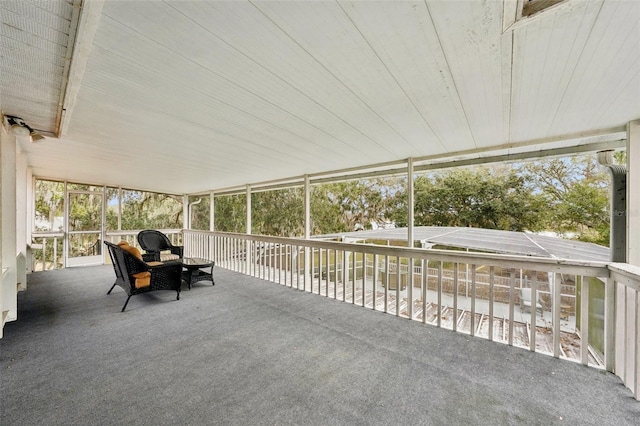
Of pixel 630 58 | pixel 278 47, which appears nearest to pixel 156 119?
pixel 278 47

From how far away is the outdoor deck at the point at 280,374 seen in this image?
5.37 ft

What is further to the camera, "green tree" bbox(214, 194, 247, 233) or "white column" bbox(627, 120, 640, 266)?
"green tree" bbox(214, 194, 247, 233)

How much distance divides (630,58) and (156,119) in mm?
3658

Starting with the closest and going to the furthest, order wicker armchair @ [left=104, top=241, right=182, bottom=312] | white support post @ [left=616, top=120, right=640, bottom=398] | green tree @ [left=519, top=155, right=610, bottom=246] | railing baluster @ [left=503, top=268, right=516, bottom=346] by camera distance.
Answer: white support post @ [left=616, top=120, right=640, bottom=398], railing baluster @ [left=503, top=268, right=516, bottom=346], wicker armchair @ [left=104, top=241, right=182, bottom=312], green tree @ [left=519, top=155, right=610, bottom=246]

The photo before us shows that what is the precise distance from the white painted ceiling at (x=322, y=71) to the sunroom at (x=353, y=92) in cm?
1

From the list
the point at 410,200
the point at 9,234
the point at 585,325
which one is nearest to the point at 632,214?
the point at 585,325

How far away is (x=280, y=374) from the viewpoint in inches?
80.4

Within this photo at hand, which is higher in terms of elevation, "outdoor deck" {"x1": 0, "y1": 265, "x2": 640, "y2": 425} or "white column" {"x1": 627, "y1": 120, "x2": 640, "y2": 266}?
"white column" {"x1": 627, "y1": 120, "x2": 640, "y2": 266}

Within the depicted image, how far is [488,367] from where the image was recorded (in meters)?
2.17

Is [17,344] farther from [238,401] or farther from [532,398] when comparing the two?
[532,398]

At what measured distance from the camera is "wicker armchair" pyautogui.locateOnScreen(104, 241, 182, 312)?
11.9 ft

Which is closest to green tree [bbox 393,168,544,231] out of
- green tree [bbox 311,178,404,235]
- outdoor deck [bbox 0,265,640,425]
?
green tree [bbox 311,178,404,235]

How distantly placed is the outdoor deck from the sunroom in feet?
0.43

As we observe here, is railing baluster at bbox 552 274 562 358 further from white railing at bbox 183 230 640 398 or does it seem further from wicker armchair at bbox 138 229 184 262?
wicker armchair at bbox 138 229 184 262
